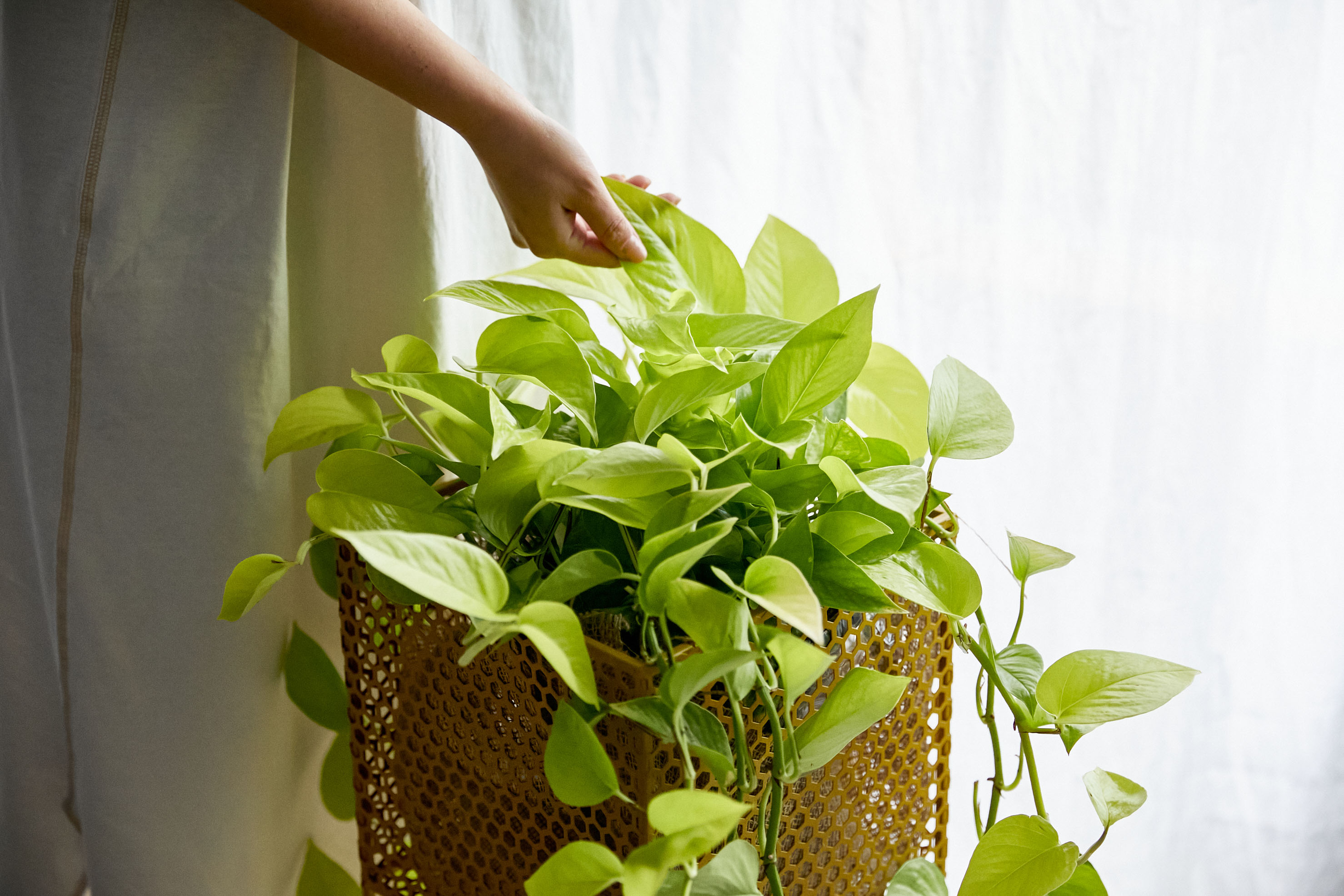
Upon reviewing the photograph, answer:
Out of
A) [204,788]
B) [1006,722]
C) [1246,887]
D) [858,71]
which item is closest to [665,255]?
[858,71]

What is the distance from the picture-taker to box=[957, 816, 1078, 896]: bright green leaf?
1.42ft

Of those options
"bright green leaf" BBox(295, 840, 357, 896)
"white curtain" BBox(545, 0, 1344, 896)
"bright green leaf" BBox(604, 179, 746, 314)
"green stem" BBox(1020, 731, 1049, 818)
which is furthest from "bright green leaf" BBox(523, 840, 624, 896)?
"white curtain" BBox(545, 0, 1344, 896)

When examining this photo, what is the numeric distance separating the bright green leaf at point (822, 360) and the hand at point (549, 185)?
0.15m

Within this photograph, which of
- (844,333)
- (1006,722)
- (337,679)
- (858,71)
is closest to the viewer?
(844,333)

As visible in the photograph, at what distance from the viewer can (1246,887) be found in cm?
109

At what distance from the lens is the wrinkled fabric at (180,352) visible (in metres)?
0.59

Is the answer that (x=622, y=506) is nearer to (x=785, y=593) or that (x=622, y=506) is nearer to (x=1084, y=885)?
(x=785, y=593)

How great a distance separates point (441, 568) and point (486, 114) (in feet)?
0.99

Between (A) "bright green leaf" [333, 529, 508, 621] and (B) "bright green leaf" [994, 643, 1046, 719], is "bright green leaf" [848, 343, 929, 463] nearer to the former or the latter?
(B) "bright green leaf" [994, 643, 1046, 719]

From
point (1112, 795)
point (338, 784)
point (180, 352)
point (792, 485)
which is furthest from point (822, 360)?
point (338, 784)

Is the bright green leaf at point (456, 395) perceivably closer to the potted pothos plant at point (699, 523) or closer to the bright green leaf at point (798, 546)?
the potted pothos plant at point (699, 523)

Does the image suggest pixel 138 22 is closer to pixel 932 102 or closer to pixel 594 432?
pixel 594 432

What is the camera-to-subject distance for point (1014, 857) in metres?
0.44

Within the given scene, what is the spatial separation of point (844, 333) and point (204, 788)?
55 centimetres
